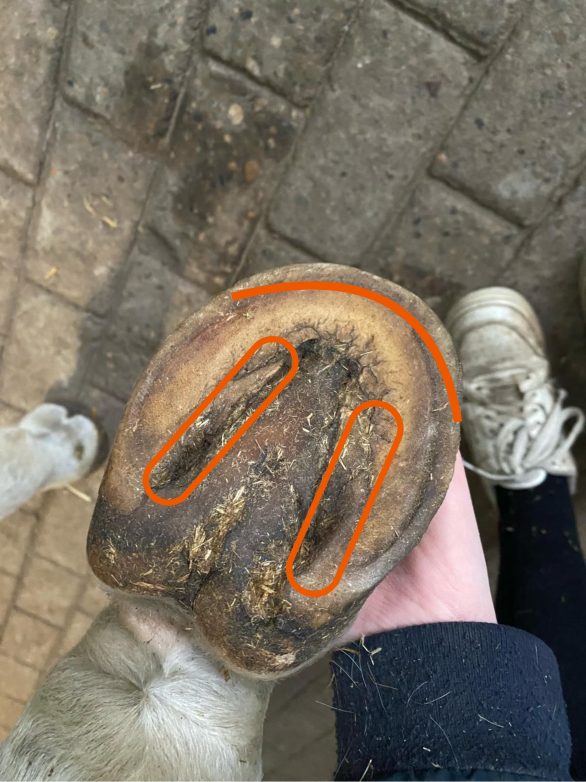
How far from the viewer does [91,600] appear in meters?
1.96

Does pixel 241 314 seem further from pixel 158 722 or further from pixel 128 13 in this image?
pixel 128 13

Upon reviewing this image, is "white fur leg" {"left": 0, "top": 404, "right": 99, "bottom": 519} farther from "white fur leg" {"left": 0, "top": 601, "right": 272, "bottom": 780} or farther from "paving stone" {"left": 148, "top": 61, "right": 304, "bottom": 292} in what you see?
"white fur leg" {"left": 0, "top": 601, "right": 272, "bottom": 780}

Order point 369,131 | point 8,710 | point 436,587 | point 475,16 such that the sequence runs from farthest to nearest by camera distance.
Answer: point 8,710, point 369,131, point 475,16, point 436,587

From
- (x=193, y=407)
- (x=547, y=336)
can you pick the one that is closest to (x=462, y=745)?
(x=193, y=407)

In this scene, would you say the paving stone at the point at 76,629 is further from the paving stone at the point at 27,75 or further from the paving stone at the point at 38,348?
the paving stone at the point at 27,75

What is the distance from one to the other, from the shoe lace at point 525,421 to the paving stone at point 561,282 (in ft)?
0.23

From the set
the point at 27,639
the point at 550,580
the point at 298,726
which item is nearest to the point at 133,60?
the point at 550,580

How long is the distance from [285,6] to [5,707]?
2.44m

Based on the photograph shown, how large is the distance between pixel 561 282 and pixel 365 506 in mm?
986

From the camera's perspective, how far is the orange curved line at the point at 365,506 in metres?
0.74

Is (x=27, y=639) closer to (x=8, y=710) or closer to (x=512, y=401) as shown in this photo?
(x=8, y=710)

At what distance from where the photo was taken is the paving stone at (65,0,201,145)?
4.27ft

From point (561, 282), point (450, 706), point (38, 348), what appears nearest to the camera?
point (450, 706)

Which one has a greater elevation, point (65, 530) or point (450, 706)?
point (450, 706)
